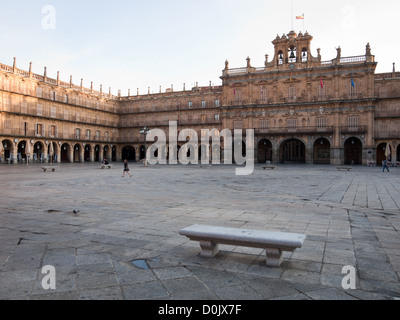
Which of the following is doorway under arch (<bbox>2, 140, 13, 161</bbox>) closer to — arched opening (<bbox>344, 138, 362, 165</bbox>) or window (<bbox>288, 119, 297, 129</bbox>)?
window (<bbox>288, 119, 297, 129</bbox>)

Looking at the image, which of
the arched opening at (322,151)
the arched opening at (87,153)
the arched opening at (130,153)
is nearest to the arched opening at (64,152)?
the arched opening at (87,153)

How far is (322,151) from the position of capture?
139 feet

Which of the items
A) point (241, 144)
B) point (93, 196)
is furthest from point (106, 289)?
point (241, 144)

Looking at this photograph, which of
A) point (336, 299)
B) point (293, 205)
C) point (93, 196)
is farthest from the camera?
point (93, 196)

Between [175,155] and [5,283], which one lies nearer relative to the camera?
[5,283]

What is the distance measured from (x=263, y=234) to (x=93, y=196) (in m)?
7.30

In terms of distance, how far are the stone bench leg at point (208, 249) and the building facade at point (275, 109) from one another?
31.3 metres

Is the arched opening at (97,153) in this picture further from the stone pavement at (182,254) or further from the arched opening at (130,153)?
the stone pavement at (182,254)

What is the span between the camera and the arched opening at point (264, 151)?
43.7 meters

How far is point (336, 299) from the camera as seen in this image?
9.37 ft
